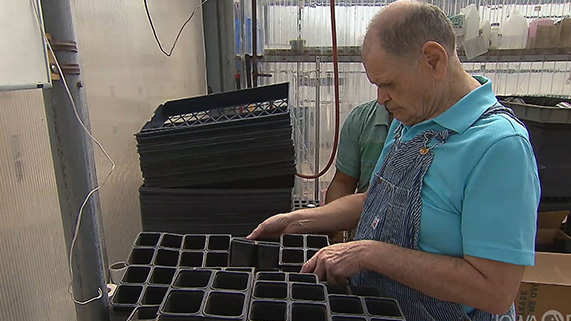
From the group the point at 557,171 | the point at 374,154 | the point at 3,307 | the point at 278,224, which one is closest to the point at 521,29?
the point at 557,171

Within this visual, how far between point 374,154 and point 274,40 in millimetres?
1348

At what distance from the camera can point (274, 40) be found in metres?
2.72

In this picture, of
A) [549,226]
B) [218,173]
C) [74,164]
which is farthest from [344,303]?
[549,226]

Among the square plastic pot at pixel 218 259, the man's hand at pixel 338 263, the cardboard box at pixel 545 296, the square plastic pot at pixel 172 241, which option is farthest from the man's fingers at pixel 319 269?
the cardboard box at pixel 545 296

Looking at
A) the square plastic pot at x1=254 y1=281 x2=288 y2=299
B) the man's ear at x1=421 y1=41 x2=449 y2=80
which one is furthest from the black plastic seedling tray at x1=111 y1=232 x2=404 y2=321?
the man's ear at x1=421 y1=41 x2=449 y2=80

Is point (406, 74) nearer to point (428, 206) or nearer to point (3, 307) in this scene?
point (428, 206)

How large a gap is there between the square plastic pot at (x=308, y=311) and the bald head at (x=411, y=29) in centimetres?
53

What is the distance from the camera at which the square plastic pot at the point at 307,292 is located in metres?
0.71

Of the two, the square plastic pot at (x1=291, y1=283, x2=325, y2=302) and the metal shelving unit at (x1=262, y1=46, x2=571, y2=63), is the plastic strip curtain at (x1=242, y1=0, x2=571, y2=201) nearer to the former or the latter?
the metal shelving unit at (x1=262, y1=46, x2=571, y2=63)

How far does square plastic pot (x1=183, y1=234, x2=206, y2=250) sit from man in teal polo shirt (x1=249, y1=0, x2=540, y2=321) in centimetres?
26

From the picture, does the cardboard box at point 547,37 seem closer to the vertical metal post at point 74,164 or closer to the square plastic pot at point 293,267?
the square plastic pot at point 293,267

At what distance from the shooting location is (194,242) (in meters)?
0.93

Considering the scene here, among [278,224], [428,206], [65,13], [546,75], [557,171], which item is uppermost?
[65,13]

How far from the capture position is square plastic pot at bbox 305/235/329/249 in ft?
3.11
